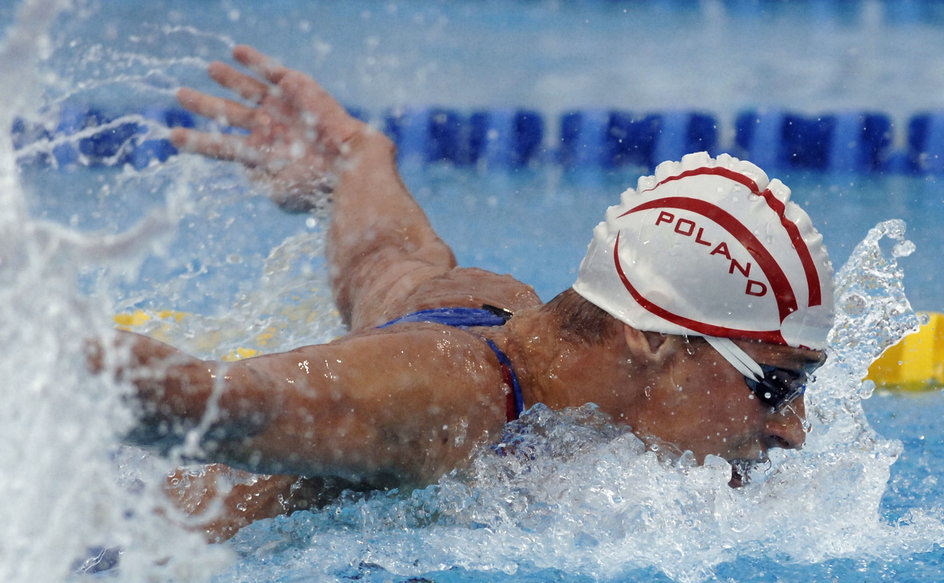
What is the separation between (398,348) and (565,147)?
354 centimetres

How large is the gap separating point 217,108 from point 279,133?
5.6 inches

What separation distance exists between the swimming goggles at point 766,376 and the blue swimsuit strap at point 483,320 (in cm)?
28

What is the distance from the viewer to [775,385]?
1.60m

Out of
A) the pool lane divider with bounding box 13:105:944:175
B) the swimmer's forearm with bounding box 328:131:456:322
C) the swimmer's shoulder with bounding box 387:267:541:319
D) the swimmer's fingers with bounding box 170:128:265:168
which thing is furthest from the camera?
the pool lane divider with bounding box 13:105:944:175

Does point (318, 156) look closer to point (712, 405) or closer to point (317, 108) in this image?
point (317, 108)

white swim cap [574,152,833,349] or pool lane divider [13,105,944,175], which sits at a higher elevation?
pool lane divider [13,105,944,175]

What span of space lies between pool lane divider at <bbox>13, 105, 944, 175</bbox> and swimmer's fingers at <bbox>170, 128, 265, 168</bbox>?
7.68ft

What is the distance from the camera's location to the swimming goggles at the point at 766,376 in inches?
62.2

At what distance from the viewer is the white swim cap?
1.56 metres

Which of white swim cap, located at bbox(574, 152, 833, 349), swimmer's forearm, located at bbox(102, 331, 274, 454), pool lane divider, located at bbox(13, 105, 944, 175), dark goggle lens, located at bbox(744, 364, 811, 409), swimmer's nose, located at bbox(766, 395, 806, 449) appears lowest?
swimmer's forearm, located at bbox(102, 331, 274, 454)

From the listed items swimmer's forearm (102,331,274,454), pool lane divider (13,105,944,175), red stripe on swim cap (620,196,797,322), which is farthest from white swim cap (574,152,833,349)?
pool lane divider (13,105,944,175)

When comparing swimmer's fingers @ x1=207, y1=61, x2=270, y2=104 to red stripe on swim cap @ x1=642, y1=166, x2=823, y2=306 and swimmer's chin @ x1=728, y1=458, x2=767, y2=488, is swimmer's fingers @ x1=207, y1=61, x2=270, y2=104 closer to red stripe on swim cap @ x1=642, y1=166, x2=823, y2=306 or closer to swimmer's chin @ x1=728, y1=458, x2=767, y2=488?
red stripe on swim cap @ x1=642, y1=166, x2=823, y2=306

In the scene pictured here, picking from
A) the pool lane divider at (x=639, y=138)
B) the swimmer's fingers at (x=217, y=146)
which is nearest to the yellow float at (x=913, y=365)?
the swimmer's fingers at (x=217, y=146)

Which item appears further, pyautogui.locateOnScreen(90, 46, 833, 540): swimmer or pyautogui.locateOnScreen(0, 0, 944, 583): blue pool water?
pyautogui.locateOnScreen(90, 46, 833, 540): swimmer
